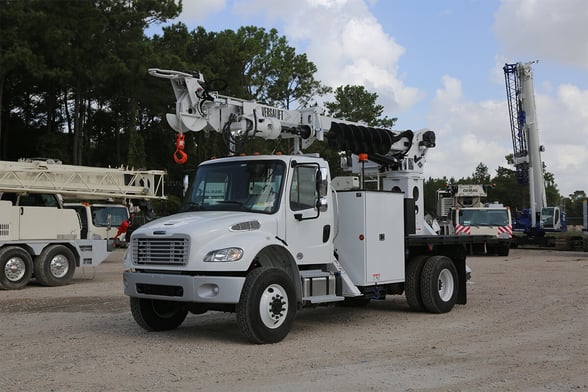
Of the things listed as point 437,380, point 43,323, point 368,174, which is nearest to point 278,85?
point 368,174

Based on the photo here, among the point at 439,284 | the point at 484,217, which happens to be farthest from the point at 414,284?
the point at 484,217

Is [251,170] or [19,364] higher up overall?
[251,170]

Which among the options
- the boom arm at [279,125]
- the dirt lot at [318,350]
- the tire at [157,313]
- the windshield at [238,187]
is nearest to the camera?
the dirt lot at [318,350]

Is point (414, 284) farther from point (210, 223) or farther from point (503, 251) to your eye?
point (503, 251)

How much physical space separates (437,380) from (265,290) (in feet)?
9.03

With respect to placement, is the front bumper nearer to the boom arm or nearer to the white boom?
the boom arm

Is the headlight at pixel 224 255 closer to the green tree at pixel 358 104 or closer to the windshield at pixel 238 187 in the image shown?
the windshield at pixel 238 187

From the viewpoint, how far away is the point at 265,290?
897 centimetres

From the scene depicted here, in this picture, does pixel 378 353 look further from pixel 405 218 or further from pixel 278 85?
pixel 278 85

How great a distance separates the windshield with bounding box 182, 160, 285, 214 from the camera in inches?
382

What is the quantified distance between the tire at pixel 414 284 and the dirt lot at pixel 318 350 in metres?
0.24

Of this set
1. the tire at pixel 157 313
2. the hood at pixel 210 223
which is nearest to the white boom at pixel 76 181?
the tire at pixel 157 313

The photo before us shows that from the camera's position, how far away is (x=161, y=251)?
9.17 m

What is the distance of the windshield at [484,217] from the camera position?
31.1 metres
